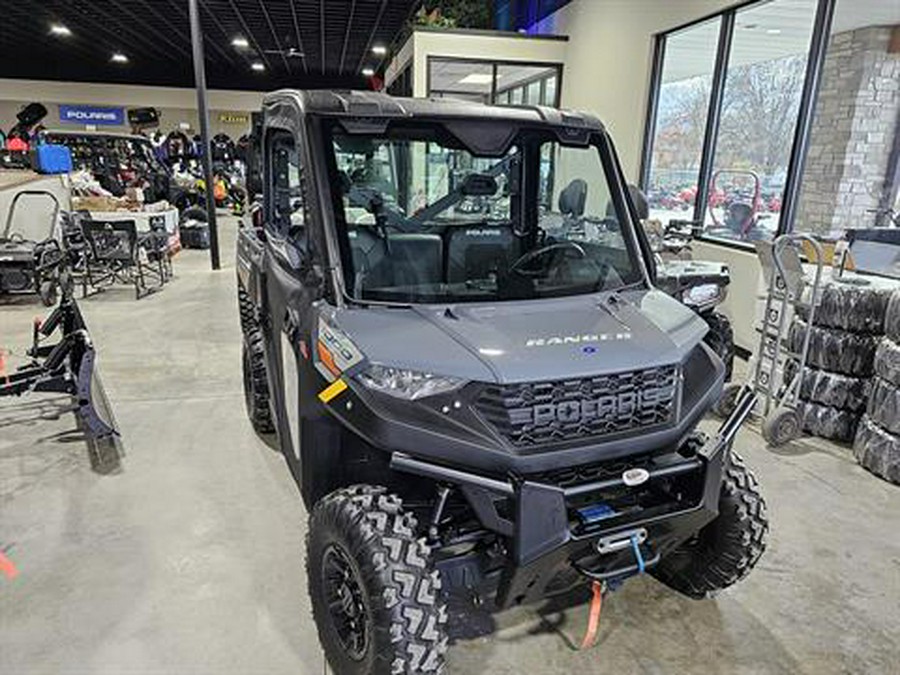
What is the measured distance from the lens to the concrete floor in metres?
2.10

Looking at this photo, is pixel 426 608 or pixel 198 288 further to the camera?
pixel 198 288

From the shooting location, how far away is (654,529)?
1.80 m

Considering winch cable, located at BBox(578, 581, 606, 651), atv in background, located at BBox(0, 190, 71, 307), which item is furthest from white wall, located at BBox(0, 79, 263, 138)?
winch cable, located at BBox(578, 581, 606, 651)

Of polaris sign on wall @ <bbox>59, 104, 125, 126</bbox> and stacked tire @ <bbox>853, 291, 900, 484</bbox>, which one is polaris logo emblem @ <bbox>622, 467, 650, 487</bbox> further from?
polaris sign on wall @ <bbox>59, 104, 125, 126</bbox>

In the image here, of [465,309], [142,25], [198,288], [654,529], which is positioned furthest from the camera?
[142,25]

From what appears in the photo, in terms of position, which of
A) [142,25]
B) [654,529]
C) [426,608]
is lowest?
[426,608]

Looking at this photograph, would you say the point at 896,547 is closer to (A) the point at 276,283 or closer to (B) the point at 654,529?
(B) the point at 654,529

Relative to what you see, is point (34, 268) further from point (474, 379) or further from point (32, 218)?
point (474, 379)

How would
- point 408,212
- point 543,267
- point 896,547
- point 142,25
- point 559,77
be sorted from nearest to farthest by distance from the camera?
point 543,267, point 408,212, point 896,547, point 559,77, point 142,25

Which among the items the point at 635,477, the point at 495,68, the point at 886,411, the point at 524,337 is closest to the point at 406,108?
the point at 524,337

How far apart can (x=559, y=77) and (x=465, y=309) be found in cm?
767

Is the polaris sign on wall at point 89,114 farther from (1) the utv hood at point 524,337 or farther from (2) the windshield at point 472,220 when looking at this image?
(1) the utv hood at point 524,337

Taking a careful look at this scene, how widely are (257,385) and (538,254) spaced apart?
194 centimetres

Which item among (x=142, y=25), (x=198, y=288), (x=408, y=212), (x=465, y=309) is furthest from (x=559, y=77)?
(x=142, y=25)
